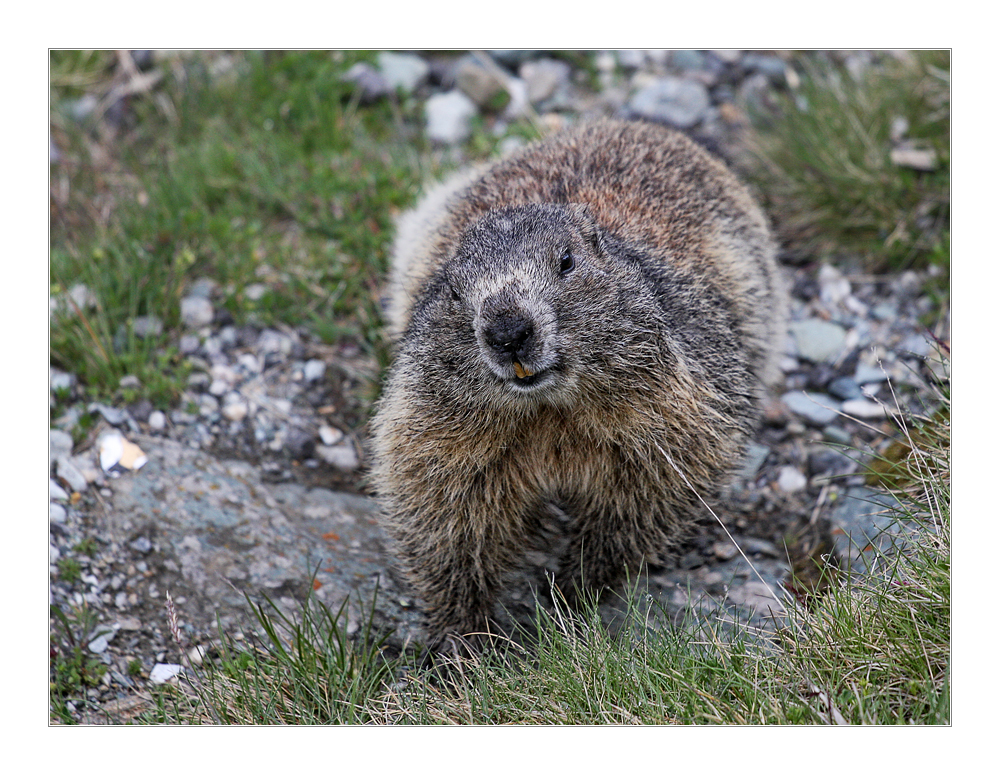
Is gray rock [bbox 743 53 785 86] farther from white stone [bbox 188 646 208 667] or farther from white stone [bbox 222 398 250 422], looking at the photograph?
white stone [bbox 188 646 208 667]

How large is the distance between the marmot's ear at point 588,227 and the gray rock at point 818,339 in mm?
2365

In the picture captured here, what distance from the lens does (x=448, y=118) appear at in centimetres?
684

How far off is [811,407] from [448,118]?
350cm

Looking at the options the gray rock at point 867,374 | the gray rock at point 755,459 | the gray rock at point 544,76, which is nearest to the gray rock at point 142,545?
the gray rock at point 755,459

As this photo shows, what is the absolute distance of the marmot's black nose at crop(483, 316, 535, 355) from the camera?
317 cm

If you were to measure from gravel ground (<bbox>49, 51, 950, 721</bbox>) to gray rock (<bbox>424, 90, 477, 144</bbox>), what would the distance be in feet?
6.63

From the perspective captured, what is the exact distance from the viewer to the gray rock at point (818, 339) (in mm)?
5680

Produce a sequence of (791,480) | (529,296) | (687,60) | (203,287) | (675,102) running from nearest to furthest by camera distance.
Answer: (529,296), (791,480), (203,287), (675,102), (687,60)

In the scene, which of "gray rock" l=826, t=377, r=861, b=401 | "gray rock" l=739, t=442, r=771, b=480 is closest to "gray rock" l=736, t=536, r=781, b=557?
"gray rock" l=739, t=442, r=771, b=480

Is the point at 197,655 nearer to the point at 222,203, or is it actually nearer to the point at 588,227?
the point at 588,227

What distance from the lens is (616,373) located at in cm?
360

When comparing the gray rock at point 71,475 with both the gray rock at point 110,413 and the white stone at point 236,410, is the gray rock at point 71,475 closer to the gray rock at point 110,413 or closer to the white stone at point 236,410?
the gray rock at point 110,413

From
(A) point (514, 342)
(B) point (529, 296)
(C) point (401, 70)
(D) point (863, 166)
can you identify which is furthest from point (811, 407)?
(C) point (401, 70)

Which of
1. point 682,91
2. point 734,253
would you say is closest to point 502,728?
point 734,253
